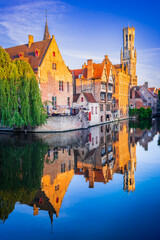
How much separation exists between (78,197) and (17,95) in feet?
65.0

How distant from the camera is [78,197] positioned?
8.90 metres

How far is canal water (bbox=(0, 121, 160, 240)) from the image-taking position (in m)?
6.47

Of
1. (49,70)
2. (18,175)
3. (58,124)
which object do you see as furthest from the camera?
(49,70)

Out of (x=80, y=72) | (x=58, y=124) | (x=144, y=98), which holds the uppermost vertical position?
(x=80, y=72)

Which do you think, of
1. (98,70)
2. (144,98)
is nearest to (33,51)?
(98,70)

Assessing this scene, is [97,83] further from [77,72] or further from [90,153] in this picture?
[90,153]

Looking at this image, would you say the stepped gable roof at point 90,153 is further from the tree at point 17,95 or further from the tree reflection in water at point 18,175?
the tree at point 17,95

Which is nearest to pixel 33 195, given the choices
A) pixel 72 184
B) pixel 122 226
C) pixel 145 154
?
pixel 72 184

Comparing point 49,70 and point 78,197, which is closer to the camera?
point 78,197

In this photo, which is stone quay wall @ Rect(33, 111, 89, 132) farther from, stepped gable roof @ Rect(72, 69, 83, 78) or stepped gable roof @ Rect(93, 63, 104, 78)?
stepped gable roof @ Rect(72, 69, 83, 78)

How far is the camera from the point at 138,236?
608 centimetres

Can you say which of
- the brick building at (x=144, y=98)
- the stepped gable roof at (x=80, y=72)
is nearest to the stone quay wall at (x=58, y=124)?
the stepped gable roof at (x=80, y=72)

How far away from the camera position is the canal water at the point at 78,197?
6.47 m

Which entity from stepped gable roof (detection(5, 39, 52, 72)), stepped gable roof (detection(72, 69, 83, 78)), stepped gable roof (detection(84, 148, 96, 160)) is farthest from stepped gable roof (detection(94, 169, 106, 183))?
stepped gable roof (detection(72, 69, 83, 78))
